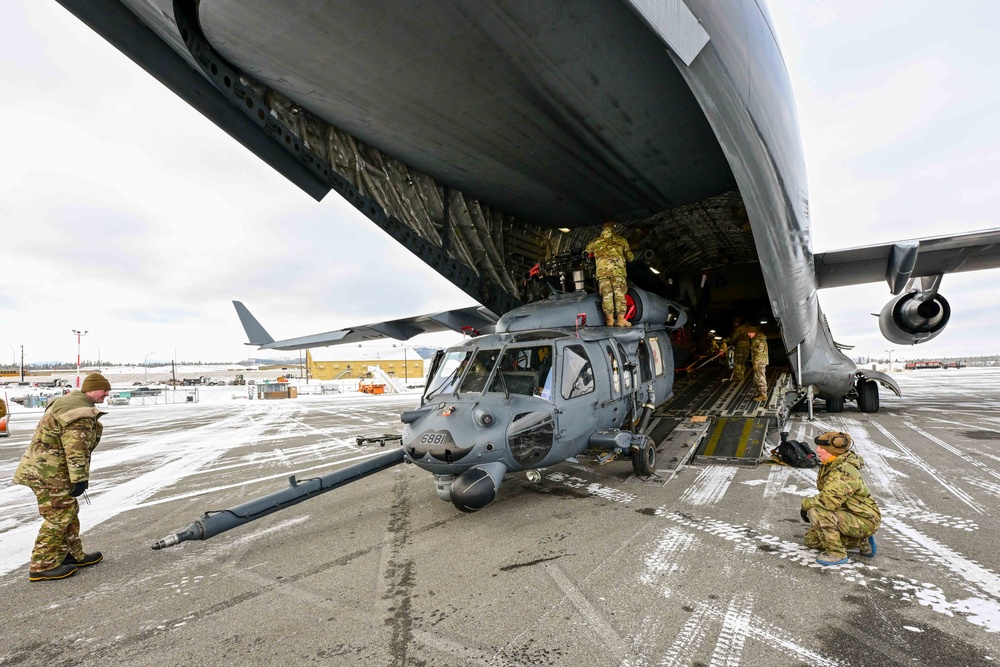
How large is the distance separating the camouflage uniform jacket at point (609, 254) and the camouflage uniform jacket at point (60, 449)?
6.18 m

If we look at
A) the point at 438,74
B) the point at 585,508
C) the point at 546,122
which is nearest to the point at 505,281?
the point at 546,122

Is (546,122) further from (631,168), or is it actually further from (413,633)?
(413,633)

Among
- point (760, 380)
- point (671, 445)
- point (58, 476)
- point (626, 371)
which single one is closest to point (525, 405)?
point (626, 371)

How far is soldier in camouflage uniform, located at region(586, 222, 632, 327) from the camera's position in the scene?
685 cm

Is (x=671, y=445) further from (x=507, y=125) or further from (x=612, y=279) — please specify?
(x=507, y=125)

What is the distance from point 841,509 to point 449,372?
4.46 m

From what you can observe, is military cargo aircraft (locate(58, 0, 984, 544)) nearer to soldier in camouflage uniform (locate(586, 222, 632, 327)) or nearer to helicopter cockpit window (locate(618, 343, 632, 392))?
helicopter cockpit window (locate(618, 343, 632, 392))

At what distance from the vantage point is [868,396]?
508 inches

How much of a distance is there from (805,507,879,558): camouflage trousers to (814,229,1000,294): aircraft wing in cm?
851

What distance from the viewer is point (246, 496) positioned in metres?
5.97

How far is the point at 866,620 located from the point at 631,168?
6536mm

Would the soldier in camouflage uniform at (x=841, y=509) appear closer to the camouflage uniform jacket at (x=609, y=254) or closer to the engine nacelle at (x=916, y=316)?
the camouflage uniform jacket at (x=609, y=254)

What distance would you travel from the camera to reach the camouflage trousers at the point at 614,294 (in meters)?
6.85

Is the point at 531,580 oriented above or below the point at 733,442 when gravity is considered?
below
